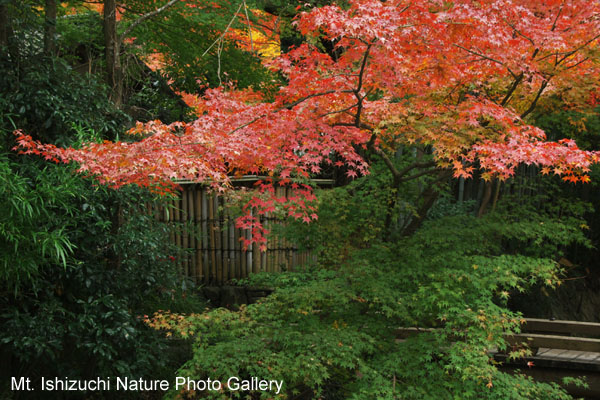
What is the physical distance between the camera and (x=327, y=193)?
5691 mm

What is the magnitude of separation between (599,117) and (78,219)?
6.49 metres

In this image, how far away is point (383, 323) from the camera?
461 centimetres

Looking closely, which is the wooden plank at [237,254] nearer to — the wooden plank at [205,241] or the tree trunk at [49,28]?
the wooden plank at [205,241]

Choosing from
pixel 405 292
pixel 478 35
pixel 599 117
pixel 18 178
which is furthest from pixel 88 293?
pixel 599 117

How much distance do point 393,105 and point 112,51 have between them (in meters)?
3.05

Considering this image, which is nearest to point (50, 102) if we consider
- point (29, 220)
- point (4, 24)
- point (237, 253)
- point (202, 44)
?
point (4, 24)

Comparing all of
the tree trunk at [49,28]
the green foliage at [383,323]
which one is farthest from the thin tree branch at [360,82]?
the tree trunk at [49,28]

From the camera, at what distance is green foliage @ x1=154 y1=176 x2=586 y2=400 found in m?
3.83

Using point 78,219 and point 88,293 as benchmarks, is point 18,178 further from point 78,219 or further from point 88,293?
point 88,293

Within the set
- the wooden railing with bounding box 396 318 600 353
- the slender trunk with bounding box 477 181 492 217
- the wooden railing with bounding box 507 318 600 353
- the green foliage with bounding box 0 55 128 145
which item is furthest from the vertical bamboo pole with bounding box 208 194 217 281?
the wooden railing with bounding box 507 318 600 353

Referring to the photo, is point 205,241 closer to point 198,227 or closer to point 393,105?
point 198,227

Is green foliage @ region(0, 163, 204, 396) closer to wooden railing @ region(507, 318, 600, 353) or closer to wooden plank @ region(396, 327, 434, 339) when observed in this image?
wooden plank @ region(396, 327, 434, 339)

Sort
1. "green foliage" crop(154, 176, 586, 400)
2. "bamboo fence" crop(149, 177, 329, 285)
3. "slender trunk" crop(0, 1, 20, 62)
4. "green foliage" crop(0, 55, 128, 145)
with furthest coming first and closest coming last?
"bamboo fence" crop(149, 177, 329, 285), "slender trunk" crop(0, 1, 20, 62), "green foliage" crop(0, 55, 128, 145), "green foliage" crop(154, 176, 586, 400)

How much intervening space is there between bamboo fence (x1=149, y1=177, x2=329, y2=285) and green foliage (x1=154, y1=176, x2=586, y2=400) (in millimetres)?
2321
